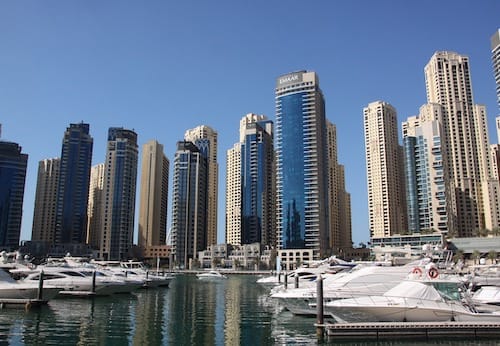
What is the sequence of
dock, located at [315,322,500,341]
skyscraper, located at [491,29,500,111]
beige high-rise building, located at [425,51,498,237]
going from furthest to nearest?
beige high-rise building, located at [425,51,498,237]
skyscraper, located at [491,29,500,111]
dock, located at [315,322,500,341]

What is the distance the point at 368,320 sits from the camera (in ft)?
94.7

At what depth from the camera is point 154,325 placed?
113 ft

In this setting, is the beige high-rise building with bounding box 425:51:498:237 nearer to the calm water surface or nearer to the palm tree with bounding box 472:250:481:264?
the palm tree with bounding box 472:250:481:264

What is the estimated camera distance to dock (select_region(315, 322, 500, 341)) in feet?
89.1

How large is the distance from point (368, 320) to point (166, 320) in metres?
17.2

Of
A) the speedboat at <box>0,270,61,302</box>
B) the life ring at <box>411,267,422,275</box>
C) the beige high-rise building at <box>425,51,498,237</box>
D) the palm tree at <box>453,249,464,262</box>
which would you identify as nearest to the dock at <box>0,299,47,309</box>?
the speedboat at <box>0,270,61,302</box>

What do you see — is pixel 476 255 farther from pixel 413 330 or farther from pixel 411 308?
pixel 413 330

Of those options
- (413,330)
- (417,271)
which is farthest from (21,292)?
(417,271)

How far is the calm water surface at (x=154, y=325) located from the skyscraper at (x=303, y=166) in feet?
419

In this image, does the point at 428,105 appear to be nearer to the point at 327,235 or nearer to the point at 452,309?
the point at 327,235

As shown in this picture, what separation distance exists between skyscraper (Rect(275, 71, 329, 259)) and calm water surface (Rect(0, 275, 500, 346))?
12781 centimetres

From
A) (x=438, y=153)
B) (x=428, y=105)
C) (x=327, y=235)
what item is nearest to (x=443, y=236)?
(x=438, y=153)

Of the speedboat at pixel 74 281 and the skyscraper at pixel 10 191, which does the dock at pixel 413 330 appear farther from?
the skyscraper at pixel 10 191

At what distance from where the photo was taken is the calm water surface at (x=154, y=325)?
2777 centimetres
